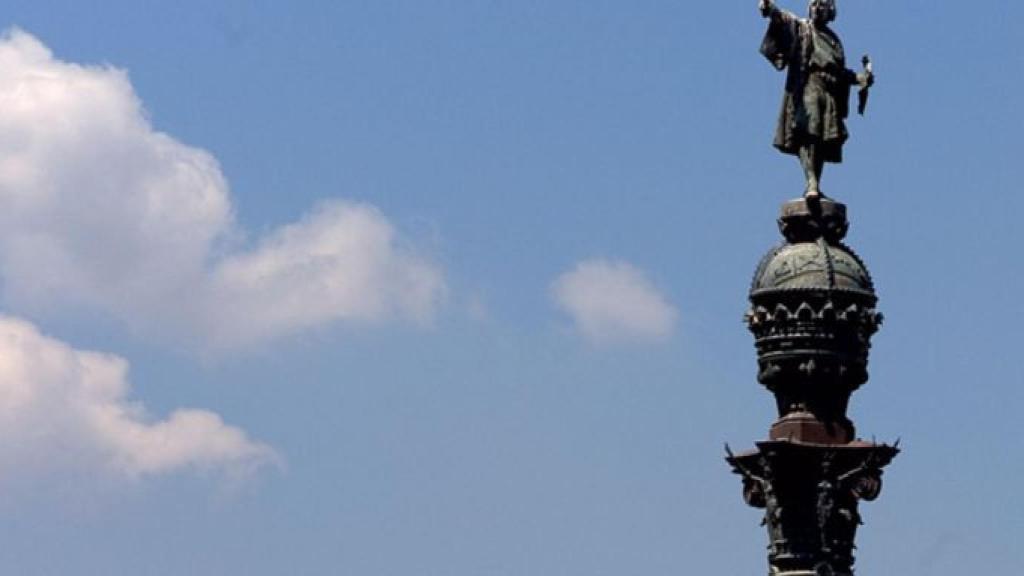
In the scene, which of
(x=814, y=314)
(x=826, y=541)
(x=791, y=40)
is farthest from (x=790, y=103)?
(x=826, y=541)

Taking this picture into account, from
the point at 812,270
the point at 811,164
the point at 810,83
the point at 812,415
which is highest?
the point at 810,83

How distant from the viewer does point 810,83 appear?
3609 cm

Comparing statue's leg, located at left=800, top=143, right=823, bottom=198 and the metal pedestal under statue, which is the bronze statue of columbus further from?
the metal pedestal under statue

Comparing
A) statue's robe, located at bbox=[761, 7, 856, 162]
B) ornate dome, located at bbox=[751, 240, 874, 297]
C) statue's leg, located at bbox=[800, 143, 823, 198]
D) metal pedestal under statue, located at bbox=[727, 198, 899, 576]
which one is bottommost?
metal pedestal under statue, located at bbox=[727, 198, 899, 576]

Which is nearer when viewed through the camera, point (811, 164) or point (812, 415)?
point (812, 415)

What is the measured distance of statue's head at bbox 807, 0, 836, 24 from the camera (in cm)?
3612

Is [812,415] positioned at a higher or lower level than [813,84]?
lower

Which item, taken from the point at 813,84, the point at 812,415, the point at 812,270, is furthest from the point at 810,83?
the point at 812,415

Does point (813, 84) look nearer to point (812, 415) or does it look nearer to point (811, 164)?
point (811, 164)

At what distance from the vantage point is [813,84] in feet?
118

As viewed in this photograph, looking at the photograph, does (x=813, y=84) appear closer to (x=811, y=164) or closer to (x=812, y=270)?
(x=811, y=164)

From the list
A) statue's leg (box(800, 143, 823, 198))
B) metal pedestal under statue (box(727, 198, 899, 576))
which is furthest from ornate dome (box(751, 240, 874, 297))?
statue's leg (box(800, 143, 823, 198))

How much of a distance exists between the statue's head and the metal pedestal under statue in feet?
11.0

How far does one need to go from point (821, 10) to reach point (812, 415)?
5.60m
